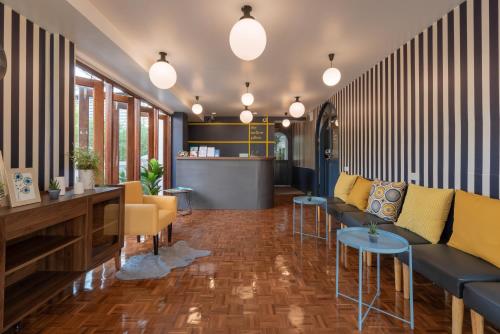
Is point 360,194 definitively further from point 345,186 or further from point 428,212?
point 428,212

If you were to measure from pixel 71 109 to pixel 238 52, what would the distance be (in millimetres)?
2244

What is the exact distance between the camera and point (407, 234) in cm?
250

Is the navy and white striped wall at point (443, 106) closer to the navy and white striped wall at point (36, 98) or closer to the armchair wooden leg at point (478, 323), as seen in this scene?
the armchair wooden leg at point (478, 323)

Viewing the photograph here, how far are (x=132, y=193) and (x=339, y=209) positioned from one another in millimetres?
2956

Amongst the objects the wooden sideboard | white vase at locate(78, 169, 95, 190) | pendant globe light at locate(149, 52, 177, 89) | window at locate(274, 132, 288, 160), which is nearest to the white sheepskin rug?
the wooden sideboard

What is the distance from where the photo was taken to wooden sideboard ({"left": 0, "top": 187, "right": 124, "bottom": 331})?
5.43ft

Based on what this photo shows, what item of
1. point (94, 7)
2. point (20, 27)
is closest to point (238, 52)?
point (94, 7)

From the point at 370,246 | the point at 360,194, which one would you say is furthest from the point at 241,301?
the point at 360,194

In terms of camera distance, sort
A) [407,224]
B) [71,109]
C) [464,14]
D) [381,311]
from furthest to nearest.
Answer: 1. [71,109]
2. [407,224]
3. [464,14]
4. [381,311]

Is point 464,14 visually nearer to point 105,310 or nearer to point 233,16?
point 233,16

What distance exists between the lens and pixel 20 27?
2.39m

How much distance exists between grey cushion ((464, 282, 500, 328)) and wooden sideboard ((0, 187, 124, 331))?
2.81 meters

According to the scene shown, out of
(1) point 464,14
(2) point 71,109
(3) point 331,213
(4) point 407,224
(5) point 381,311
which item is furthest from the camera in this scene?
(3) point 331,213

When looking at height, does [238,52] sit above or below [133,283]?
above
